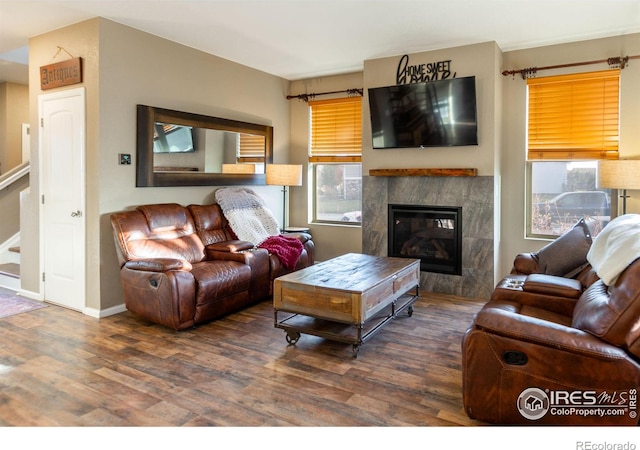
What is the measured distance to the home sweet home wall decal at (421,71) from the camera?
4.79 metres

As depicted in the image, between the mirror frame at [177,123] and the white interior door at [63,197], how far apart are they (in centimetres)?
49

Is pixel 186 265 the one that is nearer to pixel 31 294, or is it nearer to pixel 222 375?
pixel 222 375

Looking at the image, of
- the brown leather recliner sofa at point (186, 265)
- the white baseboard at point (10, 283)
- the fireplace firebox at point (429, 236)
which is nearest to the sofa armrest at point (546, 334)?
the brown leather recliner sofa at point (186, 265)

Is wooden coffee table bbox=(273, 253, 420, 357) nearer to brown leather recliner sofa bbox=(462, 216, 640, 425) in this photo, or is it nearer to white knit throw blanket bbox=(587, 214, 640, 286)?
brown leather recliner sofa bbox=(462, 216, 640, 425)

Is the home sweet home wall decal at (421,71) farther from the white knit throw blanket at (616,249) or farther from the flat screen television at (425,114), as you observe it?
the white knit throw blanket at (616,249)

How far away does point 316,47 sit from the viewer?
480cm

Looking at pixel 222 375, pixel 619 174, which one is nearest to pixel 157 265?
pixel 222 375

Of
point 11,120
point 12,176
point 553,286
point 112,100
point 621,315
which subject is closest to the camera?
point 621,315

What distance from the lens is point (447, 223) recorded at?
498 centimetres

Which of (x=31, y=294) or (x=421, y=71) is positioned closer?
(x=31, y=294)

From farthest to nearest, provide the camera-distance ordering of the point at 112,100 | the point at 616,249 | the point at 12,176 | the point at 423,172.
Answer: the point at 12,176 → the point at 423,172 → the point at 112,100 → the point at 616,249

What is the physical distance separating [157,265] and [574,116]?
4.24m

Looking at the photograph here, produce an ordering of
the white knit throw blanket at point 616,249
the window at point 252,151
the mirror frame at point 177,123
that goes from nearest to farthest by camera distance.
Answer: the white knit throw blanket at point 616,249 < the mirror frame at point 177,123 < the window at point 252,151
